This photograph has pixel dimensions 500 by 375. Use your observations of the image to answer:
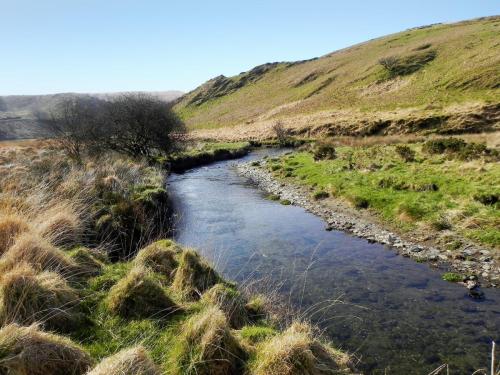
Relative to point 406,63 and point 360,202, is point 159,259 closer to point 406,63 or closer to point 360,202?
point 360,202

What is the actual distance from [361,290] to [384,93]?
82.1 metres

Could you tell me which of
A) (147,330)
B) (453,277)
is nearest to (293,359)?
(147,330)

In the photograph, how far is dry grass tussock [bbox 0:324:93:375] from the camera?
505cm

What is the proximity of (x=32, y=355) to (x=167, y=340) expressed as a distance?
2.43 m

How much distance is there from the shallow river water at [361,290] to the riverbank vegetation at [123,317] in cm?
180

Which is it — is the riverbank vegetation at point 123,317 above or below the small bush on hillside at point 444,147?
above

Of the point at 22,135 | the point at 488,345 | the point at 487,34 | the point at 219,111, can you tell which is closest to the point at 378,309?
the point at 488,345

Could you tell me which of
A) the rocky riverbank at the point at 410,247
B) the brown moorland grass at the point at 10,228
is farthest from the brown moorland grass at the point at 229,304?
the rocky riverbank at the point at 410,247

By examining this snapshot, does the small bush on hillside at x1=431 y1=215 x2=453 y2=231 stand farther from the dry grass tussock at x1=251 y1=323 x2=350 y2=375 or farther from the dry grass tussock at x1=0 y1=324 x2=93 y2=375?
the dry grass tussock at x1=0 y1=324 x2=93 y2=375

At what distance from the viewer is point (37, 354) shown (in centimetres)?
528

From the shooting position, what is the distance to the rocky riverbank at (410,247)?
13203 millimetres

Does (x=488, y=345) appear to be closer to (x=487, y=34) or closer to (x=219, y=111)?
(x=487, y=34)

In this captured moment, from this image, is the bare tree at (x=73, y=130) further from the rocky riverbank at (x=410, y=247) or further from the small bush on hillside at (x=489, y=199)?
the small bush on hillside at (x=489, y=199)

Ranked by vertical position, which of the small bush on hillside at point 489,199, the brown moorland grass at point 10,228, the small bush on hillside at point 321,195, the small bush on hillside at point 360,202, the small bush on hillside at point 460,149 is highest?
the brown moorland grass at point 10,228
